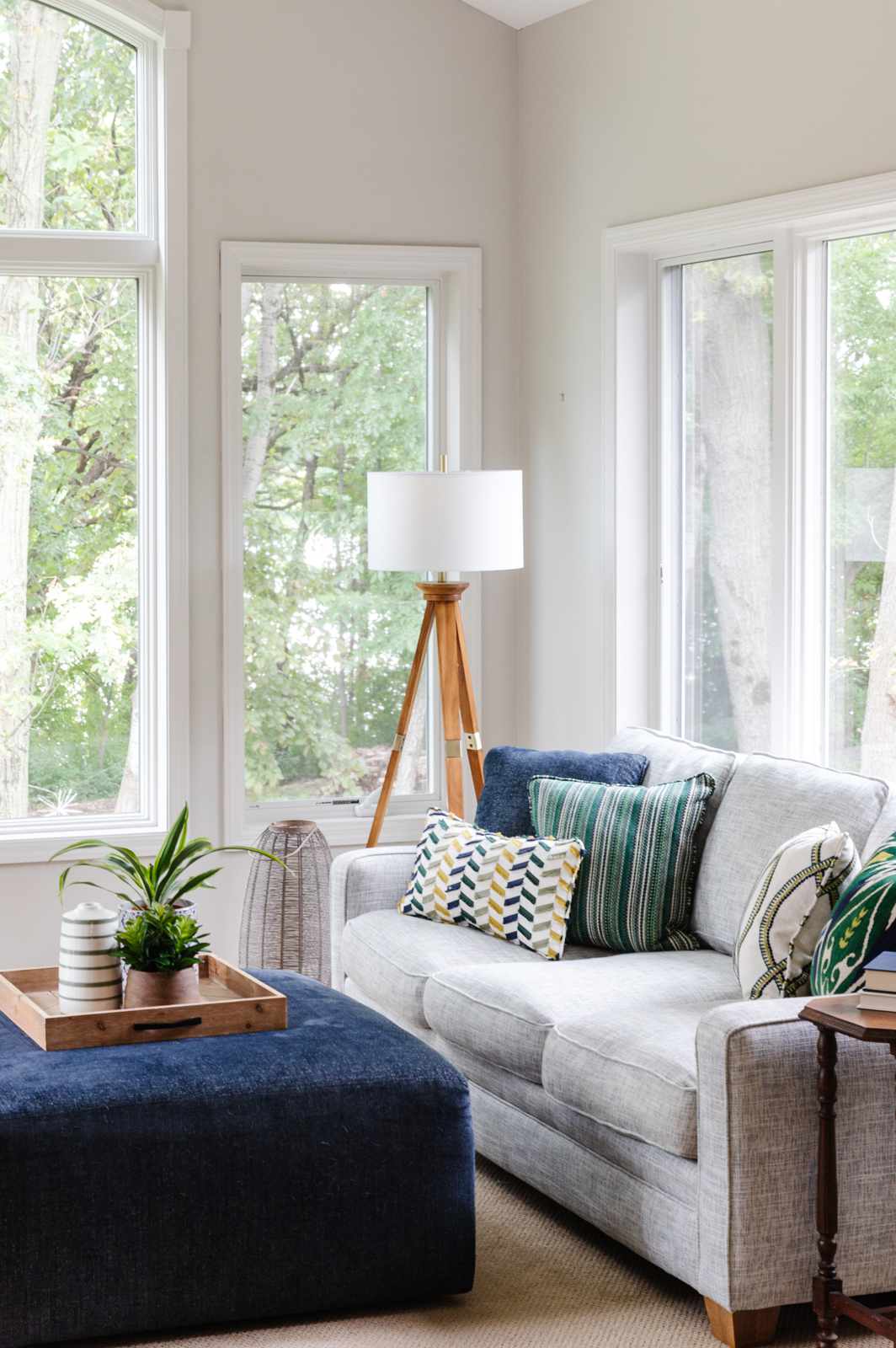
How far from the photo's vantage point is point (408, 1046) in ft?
10.5

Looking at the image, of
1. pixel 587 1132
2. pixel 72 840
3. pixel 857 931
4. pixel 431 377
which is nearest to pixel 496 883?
pixel 587 1132

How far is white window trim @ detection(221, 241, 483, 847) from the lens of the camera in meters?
5.30

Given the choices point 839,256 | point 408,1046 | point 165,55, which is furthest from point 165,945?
point 165,55

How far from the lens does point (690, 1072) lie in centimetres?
296

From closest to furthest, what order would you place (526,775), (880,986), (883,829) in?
(880,986)
(883,829)
(526,775)

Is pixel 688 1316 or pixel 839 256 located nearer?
pixel 688 1316

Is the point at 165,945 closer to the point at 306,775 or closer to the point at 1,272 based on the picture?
the point at 306,775

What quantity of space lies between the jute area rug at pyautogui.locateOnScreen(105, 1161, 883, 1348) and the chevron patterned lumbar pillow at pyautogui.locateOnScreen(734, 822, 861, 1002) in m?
0.59

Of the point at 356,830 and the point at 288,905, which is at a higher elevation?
the point at 356,830

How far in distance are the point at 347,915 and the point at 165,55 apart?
272 cm

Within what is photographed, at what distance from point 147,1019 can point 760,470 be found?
2.42m

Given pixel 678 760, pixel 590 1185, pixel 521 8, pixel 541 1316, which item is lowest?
pixel 541 1316

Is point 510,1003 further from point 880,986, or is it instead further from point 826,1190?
point 880,986

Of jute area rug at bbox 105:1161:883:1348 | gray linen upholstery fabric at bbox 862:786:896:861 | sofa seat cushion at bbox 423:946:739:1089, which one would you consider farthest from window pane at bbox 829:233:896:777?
jute area rug at bbox 105:1161:883:1348
